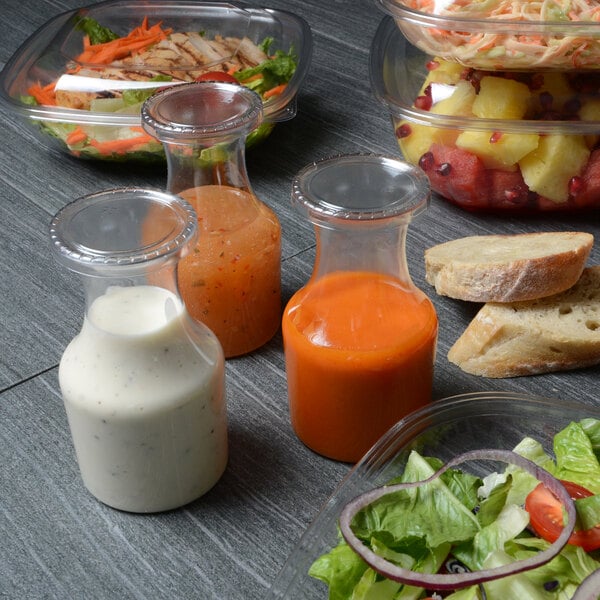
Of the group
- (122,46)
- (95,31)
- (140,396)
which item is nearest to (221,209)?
(140,396)

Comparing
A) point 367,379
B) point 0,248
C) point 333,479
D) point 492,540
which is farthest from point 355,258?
point 0,248

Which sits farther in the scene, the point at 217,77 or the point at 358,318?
the point at 217,77

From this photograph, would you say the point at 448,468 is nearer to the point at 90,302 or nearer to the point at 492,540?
the point at 492,540

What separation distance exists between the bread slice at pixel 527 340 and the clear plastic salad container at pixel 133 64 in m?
0.70

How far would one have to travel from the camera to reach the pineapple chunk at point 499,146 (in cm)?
181

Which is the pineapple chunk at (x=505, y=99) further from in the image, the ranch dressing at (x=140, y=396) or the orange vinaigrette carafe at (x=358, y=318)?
the ranch dressing at (x=140, y=396)

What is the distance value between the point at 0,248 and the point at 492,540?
45.5 inches

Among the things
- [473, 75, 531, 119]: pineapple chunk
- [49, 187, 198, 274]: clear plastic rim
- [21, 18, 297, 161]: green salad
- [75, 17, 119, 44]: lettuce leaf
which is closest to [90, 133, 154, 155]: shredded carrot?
[21, 18, 297, 161]: green salad

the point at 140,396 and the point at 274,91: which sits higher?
the point at 140,396

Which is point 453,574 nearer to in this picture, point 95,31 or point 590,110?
point 590,110

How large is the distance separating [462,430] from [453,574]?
0.25 m

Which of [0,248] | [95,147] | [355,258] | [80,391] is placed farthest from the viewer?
[95,147]

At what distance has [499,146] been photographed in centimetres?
182

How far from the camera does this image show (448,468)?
116 centimetres
